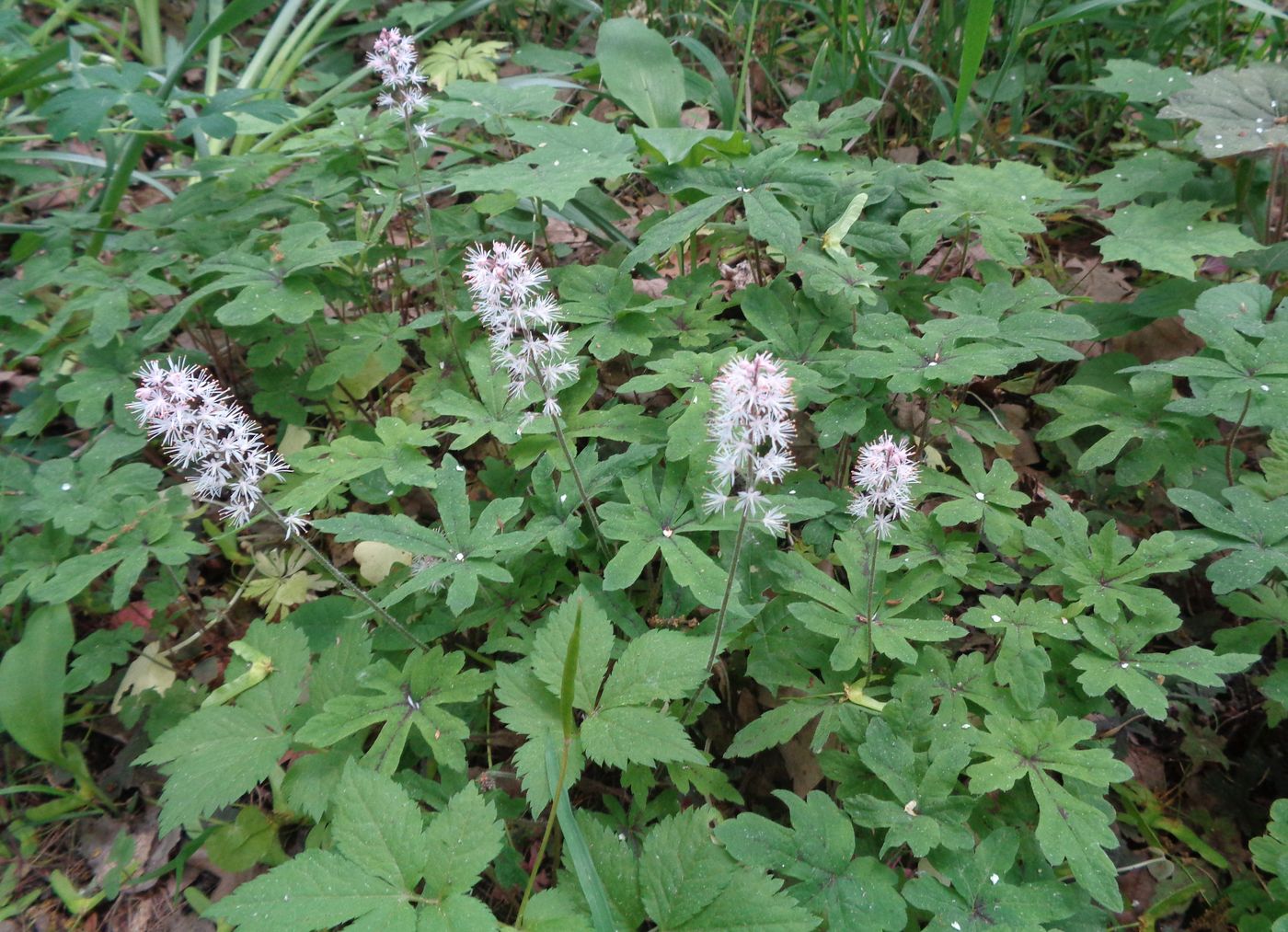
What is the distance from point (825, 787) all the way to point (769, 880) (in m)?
0.56

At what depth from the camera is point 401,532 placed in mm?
1899

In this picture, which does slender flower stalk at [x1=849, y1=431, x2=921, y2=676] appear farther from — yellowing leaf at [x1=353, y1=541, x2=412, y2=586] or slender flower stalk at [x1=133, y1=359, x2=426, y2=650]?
yellowing leaf at [x1=353, y1=541, x2=412, y2=586]

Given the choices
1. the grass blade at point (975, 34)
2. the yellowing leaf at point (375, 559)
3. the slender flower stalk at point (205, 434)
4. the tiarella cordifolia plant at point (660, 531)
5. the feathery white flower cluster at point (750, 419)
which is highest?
the grass blade at point (975, 34)

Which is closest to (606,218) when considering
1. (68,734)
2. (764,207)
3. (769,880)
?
(764,207)

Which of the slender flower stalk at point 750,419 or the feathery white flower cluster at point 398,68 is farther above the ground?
the feathery white flower cluster at point 398,68

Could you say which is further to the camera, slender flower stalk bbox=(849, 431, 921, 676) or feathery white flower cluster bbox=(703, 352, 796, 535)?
slender flower stalk bbox=(849, 431, 921, 676)

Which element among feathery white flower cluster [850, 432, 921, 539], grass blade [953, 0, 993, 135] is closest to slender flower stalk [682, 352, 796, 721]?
feathery white flower cluster [850, 432, 921, 539]

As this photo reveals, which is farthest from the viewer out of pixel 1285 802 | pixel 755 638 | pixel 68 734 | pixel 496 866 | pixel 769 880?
pixel 68 734

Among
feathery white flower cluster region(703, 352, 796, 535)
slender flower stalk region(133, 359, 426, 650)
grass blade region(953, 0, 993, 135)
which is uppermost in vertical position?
grass blade region(953, 0, 993, 135)

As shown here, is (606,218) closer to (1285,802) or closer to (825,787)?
(825,787)

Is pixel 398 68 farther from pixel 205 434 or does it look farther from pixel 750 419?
pixel 750 419

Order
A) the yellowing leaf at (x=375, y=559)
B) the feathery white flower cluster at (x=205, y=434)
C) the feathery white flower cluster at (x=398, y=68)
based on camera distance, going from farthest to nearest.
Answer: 1. the yellowing leaf at (x=375, y=559)
2. the feathery white flower cluster at (x=398, y=68)
3. the feathery white flower cluster at (x=205, y=434)

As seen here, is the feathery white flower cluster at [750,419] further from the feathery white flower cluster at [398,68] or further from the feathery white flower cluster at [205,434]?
the feathery white flower cluster at [398,68]

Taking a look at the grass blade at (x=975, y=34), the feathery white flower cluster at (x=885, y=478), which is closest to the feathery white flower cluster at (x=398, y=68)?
the feathery white flower cluster at (x=885, y=478)
